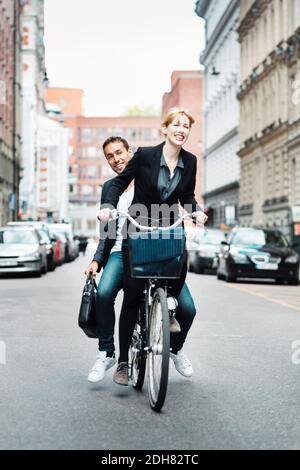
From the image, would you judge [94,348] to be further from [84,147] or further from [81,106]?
[81,106]

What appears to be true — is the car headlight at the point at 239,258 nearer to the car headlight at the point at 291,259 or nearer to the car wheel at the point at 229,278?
the car wheel at the point at 229,278

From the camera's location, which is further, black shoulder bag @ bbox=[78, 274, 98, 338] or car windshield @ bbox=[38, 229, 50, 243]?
car windshield @ bbox=[38, 229, 50, 243]

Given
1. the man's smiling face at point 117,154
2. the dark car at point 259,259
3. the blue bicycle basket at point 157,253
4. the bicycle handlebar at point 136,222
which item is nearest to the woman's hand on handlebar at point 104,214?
the bicycle handlebar at point 136,222

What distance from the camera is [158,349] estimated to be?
606cm

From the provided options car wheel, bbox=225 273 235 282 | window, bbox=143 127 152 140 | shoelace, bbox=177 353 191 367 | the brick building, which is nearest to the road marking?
car wheel, bbox=225 273 235 282

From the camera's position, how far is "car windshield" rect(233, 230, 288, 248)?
2405 centimetres

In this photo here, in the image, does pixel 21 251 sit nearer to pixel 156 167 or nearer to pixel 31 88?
pixel 156 167

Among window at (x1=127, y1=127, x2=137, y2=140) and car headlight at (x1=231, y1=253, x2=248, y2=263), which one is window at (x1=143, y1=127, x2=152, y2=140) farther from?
car headlight at (x1=231, y1=253, x2=248, y2=263)

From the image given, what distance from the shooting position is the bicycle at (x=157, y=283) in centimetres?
592

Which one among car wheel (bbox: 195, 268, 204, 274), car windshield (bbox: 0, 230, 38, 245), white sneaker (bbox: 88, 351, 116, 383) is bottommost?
car wheel (bbox: 195, 268, 204, 274)

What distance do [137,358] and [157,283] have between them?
61 centimetres

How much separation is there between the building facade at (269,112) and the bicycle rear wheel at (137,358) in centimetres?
3113
